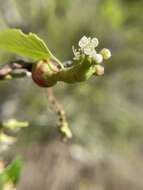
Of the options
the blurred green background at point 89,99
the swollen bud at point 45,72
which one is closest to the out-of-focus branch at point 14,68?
the swollen bud at point 45,72

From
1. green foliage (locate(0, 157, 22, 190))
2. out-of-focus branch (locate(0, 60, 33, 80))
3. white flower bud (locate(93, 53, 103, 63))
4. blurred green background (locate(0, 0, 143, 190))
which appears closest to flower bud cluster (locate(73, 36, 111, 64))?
white flower bud (locate(93, 53, 103, 63))

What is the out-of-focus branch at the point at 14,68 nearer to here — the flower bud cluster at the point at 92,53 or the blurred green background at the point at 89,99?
the flower bud cluster at the point at 92,53

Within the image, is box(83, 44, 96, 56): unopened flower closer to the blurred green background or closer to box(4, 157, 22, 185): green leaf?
box(4, 157, 22, 185): green leaf

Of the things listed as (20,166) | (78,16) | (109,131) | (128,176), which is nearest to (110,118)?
(109,131)

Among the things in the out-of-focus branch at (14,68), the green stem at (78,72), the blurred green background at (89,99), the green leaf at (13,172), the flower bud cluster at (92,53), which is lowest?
the blurred green background at (89,99)

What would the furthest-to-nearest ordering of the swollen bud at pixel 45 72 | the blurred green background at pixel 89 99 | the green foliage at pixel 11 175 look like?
the blurred green background at pixel 89 99 → the green foliage at pixel 11 175 → the swollen bud at pixel 45 72

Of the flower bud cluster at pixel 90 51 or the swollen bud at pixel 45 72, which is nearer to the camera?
the flower bud cluster at pixel 90 51
